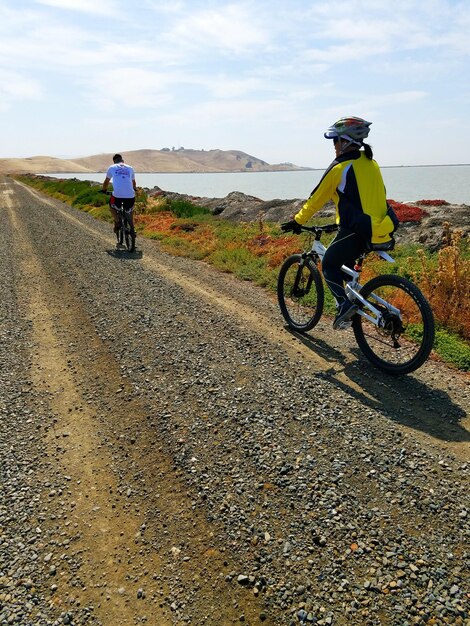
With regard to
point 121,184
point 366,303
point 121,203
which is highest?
point 121,184

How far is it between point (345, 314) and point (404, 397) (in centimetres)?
135

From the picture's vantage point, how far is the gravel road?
2666 millimetres

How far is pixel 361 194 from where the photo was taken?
5.24 meters

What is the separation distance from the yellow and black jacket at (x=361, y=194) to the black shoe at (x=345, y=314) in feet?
2.93

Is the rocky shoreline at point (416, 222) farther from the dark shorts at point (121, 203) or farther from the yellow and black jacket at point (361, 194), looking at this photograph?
the dark shorts at point (121, 203)

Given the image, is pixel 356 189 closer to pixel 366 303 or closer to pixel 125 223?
pixel 366 303

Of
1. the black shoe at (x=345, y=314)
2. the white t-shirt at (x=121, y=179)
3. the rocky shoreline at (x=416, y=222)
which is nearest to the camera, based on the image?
the black shoe at (x=345, y=314)

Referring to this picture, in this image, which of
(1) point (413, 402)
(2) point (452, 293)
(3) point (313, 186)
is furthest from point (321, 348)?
(3) point (313, 186)

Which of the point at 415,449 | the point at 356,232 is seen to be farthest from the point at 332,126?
the point at 415,449

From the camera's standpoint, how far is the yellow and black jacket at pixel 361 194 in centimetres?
523

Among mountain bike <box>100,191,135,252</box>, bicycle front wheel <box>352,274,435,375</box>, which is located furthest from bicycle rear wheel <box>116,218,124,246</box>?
bicycle front wheel <box>352,274,435,375</box>

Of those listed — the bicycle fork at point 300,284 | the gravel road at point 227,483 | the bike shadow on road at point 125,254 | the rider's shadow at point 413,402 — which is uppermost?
the bicycle fork at point 300,284

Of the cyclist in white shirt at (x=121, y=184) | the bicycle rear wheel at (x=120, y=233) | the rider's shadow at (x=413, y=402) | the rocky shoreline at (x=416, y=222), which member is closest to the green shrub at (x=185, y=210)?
the rocky shoreline at (x=416, y=222)

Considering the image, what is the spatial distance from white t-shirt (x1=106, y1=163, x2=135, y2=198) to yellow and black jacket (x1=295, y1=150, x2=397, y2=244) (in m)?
9.59
